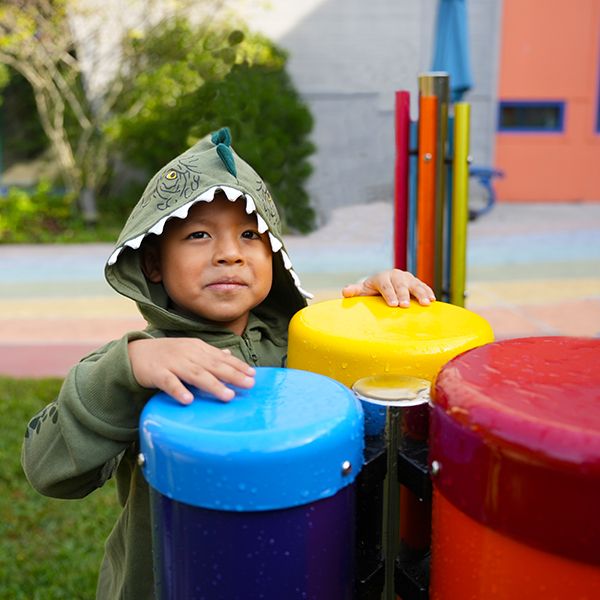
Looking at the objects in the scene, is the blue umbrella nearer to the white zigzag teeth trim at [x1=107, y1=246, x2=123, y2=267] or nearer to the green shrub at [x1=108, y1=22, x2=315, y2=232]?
the green shrub at [x1=108, y1=22, x2=315, y2=232]

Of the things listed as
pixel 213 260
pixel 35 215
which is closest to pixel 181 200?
pixel 213 260

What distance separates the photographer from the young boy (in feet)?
3.76

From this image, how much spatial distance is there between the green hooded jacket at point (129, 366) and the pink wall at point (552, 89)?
12372 mm

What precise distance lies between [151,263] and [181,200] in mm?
215

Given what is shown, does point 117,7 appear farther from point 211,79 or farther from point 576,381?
point 576,381

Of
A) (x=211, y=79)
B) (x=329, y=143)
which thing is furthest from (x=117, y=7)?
(x=211, y=79)


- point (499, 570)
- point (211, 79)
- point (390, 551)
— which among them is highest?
point (211, 79)

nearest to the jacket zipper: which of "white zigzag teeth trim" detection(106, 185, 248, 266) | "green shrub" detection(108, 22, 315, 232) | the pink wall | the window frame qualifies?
"white zigzag teeth trim" detection(106, 185, 248, 266)

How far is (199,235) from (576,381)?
798mm

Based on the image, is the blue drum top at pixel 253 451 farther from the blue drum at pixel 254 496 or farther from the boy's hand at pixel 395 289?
the boy's hand at pixel 395 289

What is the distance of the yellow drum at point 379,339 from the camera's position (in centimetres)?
111

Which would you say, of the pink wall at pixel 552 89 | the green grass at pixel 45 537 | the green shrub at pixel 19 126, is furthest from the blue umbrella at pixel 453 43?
the green shrub at pixel 19 126

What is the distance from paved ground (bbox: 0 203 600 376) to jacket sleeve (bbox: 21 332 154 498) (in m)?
2.22

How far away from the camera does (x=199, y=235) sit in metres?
1.43
